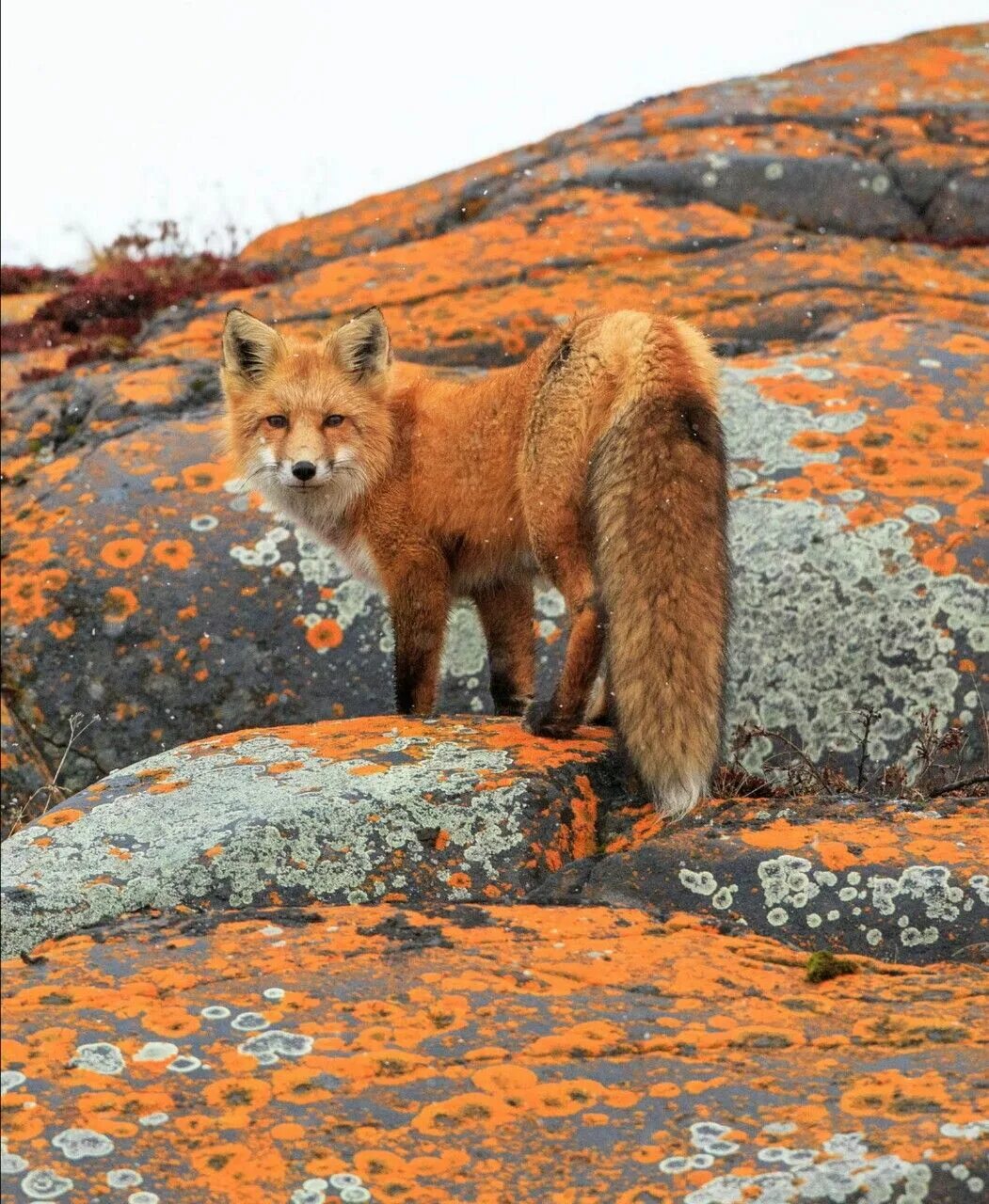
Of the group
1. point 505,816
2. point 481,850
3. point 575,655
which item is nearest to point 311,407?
point 575,655

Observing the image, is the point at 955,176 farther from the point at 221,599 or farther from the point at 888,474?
the point at 221,599

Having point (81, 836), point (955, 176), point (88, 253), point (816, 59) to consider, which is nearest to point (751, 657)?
point (81, 836)

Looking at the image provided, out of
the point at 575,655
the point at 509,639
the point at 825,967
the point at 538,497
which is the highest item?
the point at 538,497

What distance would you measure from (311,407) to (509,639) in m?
1.53

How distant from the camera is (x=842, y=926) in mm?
4574

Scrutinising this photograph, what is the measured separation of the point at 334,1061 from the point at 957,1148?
4.45 ft

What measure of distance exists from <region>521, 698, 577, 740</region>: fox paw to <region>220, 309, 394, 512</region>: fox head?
1.70 m

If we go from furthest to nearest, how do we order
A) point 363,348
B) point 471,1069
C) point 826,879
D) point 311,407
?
point 363,348
point 311,407
point 826,879
point 471,1069

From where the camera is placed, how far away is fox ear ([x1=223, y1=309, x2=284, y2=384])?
7.68 metres

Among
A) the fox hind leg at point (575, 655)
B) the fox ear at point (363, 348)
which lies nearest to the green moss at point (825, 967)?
the fox hind leg at point (575, 655)

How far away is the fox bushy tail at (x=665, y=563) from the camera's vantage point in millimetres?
5453

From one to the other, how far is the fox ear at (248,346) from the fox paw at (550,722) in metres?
A: 2.60

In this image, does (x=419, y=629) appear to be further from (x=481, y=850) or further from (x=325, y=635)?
(x=481, y=850)

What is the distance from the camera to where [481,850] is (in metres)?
5.07
